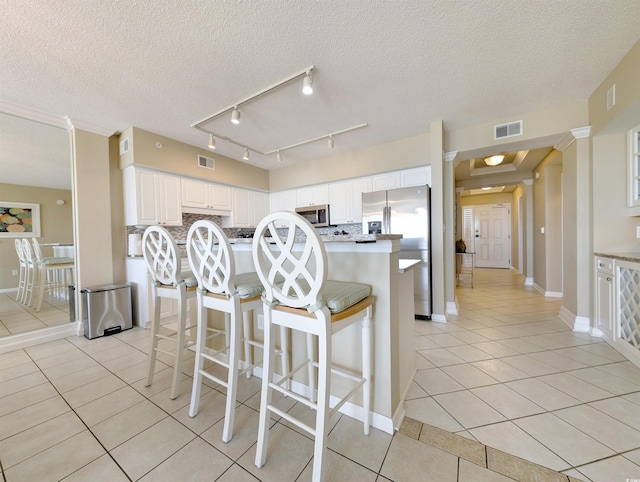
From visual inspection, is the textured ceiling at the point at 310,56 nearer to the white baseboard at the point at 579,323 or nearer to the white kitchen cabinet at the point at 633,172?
the white kitchen cabinet at the point at 633,172

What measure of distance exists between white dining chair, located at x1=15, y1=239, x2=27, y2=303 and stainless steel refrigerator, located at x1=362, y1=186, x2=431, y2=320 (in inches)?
173

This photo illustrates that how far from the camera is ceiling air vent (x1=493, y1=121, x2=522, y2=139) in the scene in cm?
293

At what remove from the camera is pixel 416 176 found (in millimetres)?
3551

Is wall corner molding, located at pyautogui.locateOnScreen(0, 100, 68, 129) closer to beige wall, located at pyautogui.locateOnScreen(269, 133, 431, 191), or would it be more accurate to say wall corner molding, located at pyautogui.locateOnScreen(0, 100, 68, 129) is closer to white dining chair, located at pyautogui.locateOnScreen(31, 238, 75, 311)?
white dining chair, located at pyautogui.locateOnScreen(31, 238, 75, 311)

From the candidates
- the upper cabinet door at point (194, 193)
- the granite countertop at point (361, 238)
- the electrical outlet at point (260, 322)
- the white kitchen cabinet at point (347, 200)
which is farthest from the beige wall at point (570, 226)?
the upper cabinet door at point (194, 193)

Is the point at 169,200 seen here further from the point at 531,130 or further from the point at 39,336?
the point at 531,130

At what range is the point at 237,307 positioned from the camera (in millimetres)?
1400

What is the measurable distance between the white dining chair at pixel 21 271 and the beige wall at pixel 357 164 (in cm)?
352

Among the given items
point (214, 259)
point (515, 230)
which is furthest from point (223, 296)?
point (515, 230)

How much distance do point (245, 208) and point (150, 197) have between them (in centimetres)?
161

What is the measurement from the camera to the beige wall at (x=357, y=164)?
3490mm

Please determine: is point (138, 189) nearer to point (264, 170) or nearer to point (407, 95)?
point (264, 170)

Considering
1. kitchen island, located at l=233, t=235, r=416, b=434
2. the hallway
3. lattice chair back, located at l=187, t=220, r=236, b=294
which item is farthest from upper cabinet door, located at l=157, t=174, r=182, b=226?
the hallway

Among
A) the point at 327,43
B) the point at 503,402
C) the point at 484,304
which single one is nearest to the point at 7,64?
the point at 327,43
